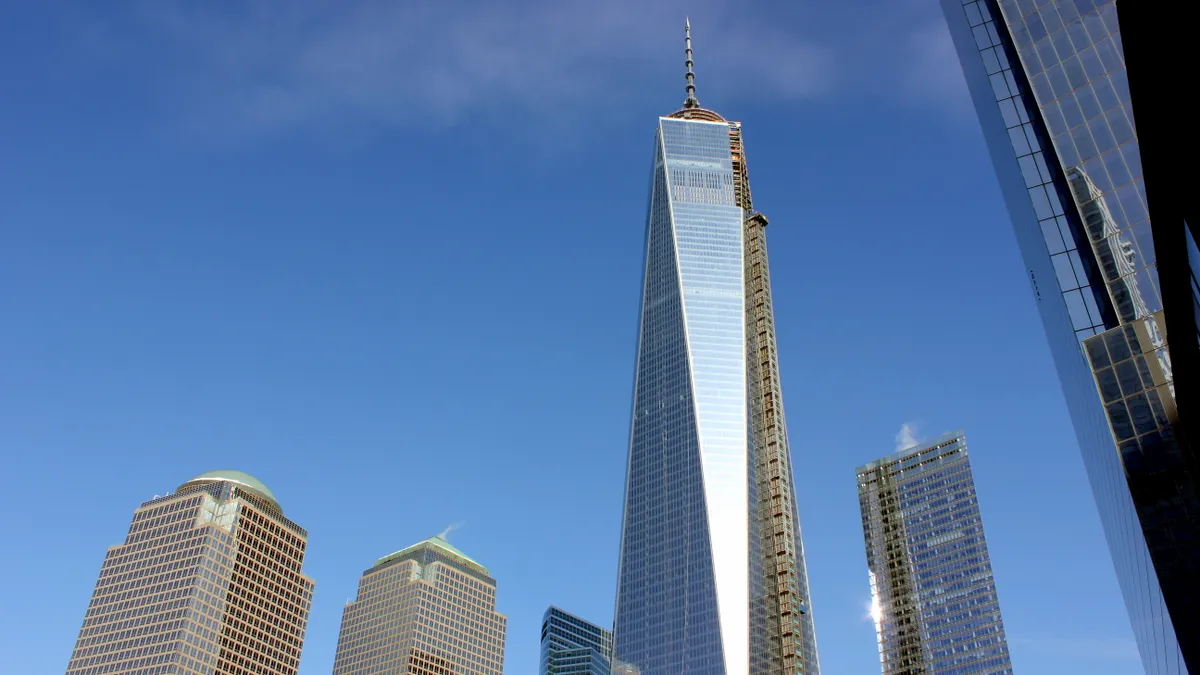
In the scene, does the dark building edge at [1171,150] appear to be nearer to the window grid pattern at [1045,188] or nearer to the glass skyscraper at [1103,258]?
the glass skyscraper at [1103,258]

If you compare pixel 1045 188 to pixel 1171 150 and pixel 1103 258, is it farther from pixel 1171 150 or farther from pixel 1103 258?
pixel 1171 150

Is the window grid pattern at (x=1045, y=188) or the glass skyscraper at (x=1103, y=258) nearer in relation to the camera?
the glass skyscraper at (x=1103, y=258)

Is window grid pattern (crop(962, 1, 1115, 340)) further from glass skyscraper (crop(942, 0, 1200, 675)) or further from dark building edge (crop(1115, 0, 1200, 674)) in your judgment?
dark building edge (crop(1115, 0, 1200, 674))

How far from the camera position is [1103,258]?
159ft

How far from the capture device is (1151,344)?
44406 millimetres

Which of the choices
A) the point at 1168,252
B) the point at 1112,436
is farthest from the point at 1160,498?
the point at 1168,252

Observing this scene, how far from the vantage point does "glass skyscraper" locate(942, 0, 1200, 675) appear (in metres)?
42.4

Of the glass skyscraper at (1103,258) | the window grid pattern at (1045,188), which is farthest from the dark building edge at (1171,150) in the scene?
the window grid pattern at (1045,188)

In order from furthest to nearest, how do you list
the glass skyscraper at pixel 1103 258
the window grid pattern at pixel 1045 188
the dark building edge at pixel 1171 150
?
1. the window grid pattern at pixel 1045 188
2. the glass skyscraper at pixel 1103 258
3. the dark building edge at pixel 1171 150

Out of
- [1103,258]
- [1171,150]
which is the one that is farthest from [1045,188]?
[1171,150]

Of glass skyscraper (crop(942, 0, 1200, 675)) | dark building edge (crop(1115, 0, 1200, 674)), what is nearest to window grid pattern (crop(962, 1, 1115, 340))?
glass skyscraper (crop(942, 0, 1200, 675))

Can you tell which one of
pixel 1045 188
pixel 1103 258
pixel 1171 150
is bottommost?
pixel 1171 150

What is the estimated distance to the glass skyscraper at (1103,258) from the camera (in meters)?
42.4

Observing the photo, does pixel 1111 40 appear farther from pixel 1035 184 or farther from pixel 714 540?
pixel 714 540
